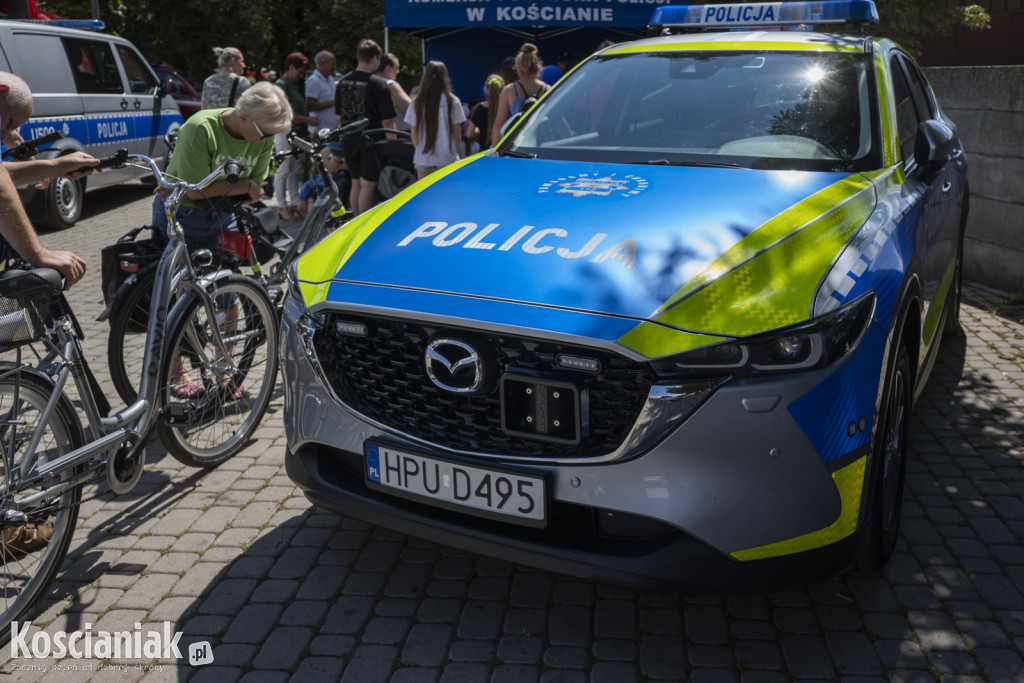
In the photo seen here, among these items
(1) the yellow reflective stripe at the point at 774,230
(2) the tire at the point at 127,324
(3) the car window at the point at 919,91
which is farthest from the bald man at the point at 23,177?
(3) the car window at the point at 919,91

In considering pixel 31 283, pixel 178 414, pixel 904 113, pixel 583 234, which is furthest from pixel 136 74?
pixel 583 234

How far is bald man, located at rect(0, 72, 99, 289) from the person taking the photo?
117 inches

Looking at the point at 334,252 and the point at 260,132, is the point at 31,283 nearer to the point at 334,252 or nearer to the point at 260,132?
the point at 334,252

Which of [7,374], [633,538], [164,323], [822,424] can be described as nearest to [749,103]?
[822,424]

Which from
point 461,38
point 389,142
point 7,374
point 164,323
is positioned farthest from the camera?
point 461,38

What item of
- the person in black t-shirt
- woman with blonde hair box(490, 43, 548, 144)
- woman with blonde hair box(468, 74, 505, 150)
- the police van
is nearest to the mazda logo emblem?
woman with blonde hair box(490, 43, 548, 144)

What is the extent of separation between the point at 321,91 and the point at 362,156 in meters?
2.79

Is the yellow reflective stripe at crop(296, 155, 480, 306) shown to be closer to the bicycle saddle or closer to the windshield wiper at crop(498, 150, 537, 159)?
the windshield wiper at crop(498, 150, 537, 159)

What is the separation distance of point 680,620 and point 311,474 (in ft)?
4.27

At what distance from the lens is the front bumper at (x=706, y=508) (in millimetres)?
2531

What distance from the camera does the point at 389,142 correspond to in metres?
9.38

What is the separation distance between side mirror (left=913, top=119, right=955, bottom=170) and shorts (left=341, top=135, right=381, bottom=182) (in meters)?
A: 6.37

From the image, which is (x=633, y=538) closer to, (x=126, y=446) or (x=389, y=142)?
(x=126, y=446)

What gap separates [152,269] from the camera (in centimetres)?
451
